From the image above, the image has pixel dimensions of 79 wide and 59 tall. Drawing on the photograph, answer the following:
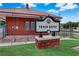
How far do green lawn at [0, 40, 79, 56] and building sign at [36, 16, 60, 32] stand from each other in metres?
0.34

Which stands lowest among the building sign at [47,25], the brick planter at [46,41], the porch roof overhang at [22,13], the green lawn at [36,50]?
the green lawn at [36,50]

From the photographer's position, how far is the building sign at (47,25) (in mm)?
4664

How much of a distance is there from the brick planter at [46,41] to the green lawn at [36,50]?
75 millimetres

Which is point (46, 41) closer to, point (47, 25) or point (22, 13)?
point (47, 25)

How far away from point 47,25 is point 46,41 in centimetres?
30

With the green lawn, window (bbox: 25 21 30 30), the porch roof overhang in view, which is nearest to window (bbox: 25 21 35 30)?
window (bbox: 25 21 30 30)

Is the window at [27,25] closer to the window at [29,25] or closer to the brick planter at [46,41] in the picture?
the window at [29,25]

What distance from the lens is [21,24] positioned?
4777 millimetres

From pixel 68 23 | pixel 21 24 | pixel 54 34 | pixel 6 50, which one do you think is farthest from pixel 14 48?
pixel 68 23

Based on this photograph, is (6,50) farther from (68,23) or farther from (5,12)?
(68,23)

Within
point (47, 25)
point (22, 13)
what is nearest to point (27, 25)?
point (22, 13)

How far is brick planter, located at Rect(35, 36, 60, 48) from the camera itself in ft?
15.5

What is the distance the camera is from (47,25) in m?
4.71

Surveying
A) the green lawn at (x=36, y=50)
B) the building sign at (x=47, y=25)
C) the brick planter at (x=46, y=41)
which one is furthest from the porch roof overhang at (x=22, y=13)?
the green lawn at (x=36, y=50)
